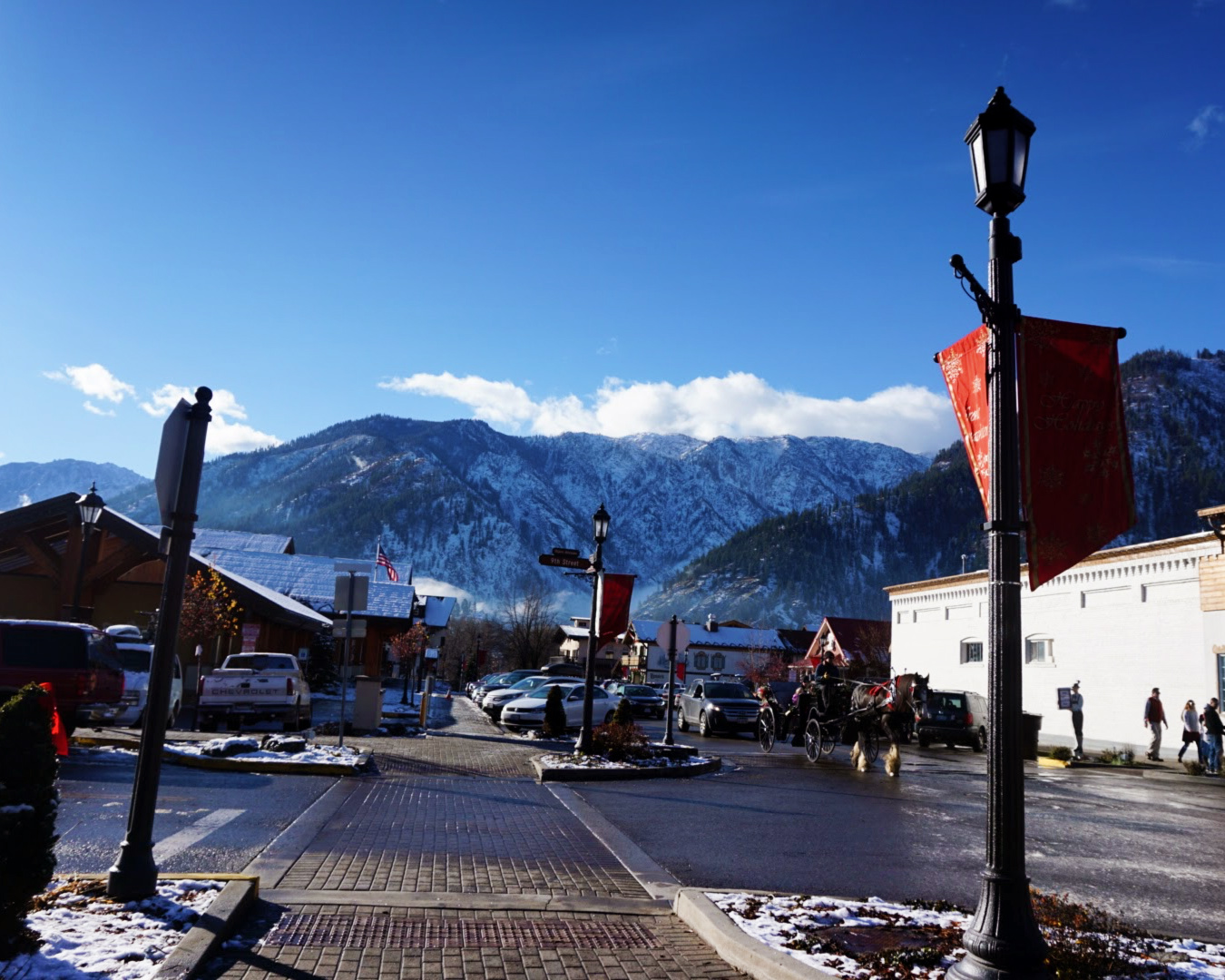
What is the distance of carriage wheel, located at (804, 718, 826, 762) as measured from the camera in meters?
21.0

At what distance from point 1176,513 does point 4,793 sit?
7058 inches

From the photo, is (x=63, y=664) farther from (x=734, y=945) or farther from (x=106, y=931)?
(x=734, y=945)

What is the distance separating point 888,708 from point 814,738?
10.4 feet

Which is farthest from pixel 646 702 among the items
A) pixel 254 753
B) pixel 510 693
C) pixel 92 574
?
pixel 254 753

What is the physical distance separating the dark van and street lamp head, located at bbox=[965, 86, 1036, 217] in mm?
15799

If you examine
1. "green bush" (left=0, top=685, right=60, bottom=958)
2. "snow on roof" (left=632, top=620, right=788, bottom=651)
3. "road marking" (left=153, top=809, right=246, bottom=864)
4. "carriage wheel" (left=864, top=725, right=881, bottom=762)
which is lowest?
"road marking" (left=153, top=809, right=246, bottom=864)

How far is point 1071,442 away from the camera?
5.86 meters

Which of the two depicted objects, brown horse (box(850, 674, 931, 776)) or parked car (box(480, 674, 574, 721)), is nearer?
brown horse (box(850, 674, 931, 776))

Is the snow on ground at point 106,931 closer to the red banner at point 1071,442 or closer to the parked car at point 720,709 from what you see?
the red banner at point 1071,442

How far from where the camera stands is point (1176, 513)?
15962 centimetres

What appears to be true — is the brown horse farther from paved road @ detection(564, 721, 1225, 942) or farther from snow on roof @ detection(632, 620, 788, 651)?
snow on roof @ detection(632, 620, 788, 651)

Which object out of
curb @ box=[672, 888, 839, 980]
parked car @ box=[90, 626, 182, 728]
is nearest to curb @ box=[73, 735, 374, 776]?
parked car @ box=[90, 626, 182, 728]

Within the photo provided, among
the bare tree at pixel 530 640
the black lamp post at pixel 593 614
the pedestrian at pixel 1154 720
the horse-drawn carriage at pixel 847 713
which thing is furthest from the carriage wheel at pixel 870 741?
the bare tree at pixel 530 640

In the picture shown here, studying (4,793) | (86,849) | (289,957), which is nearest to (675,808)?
(86,849)
